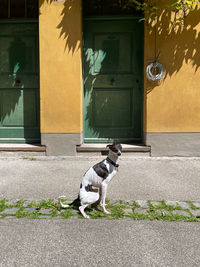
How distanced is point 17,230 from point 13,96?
4199 mm

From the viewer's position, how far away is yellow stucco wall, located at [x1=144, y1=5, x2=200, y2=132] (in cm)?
519

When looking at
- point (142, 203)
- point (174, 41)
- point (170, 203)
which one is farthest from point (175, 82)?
point (142, 203)

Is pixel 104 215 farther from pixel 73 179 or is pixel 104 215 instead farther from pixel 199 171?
pixel 199 171

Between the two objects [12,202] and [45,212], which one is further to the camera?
[12,202]

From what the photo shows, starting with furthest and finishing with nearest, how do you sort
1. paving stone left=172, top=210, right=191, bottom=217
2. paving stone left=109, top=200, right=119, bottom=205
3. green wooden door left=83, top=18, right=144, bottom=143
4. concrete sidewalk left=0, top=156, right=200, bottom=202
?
green wooden door left=83, top=18, right=144, bottom=143 → concrete sidewalk left=0, top=156, right=200, bottom=202 → paving stone left=109, top=200, right=119, bottom=205 → paving stone left=172, top=210, right=191, bottom=217

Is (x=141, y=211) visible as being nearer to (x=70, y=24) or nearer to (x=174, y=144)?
(x=174, y=144)

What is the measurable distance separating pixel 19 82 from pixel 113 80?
2231mm

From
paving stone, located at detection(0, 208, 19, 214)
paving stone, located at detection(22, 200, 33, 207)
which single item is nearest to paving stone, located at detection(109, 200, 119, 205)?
paving stone, located at detection(22, 200, 33, 207)

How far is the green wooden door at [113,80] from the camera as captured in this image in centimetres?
574

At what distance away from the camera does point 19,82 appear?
5.97 metres

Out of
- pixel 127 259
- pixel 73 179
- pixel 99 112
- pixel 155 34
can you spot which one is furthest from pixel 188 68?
pixel 127 259

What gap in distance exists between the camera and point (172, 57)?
5262 mm

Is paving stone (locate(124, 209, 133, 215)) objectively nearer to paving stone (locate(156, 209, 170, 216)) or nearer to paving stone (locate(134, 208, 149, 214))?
paving stone (locate(134, 208, 149, 214))

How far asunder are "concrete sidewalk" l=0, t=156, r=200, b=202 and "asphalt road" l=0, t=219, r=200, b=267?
75cm
